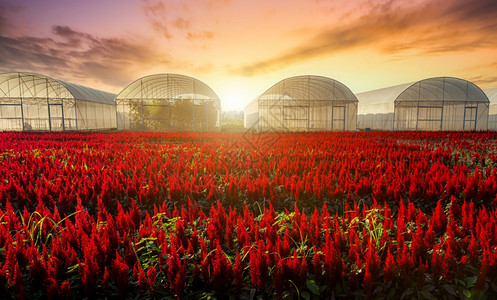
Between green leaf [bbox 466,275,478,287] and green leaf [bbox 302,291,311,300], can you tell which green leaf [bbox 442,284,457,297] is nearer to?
green leaf [bbox 466,275,478,287]

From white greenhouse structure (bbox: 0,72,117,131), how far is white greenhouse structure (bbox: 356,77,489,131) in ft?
93.2

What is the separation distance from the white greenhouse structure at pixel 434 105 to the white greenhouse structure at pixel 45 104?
93.2 ft

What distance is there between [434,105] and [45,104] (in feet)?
120

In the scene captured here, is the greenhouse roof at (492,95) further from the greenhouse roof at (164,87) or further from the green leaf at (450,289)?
the green leaf at (450,289)

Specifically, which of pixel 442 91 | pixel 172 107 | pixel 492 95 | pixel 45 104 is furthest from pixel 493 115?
pixel 45 104

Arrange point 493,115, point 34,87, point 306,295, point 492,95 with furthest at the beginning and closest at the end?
point 492,95 < point 493,115 < point 34,87 < point 306,295

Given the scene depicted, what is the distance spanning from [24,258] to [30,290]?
31 centimetres

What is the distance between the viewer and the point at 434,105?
933 inches

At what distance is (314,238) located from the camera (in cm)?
258

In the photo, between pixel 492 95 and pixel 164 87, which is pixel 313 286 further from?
pixel 492 95

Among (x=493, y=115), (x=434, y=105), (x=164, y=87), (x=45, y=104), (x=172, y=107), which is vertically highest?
(x=164, y=87)

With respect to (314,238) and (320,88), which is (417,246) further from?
(320,88)

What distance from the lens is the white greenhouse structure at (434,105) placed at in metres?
23.0

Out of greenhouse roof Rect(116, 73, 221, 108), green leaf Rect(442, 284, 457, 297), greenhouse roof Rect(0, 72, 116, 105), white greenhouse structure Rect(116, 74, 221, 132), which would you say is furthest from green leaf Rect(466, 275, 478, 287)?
greenhouse roof Rect(0, 72, 116, 105)
